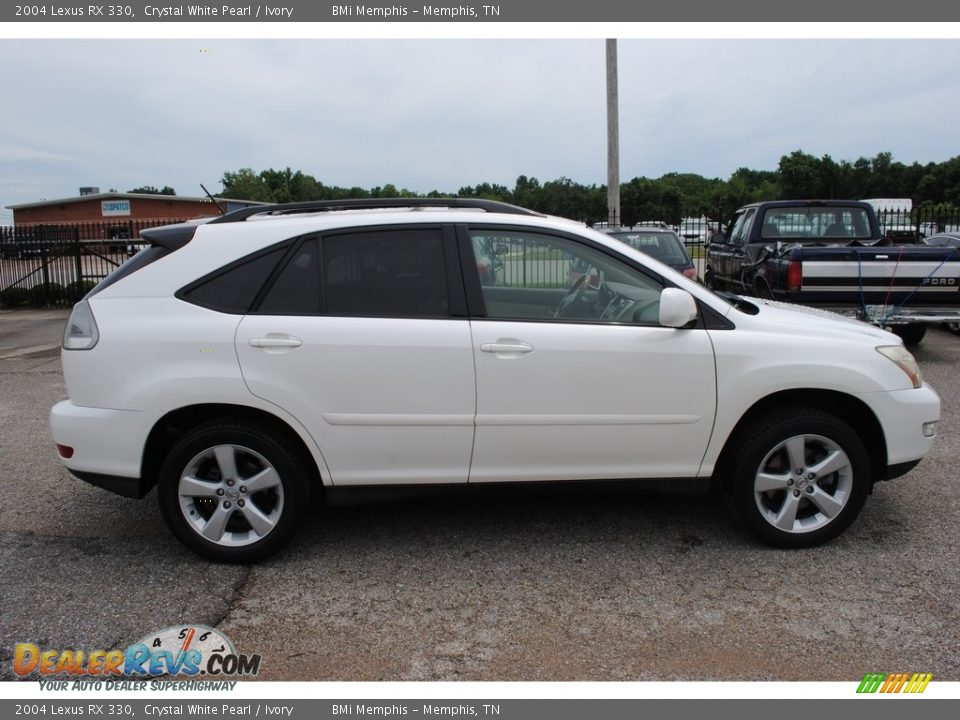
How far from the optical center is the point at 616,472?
3.66m

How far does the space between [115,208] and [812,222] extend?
249 feet

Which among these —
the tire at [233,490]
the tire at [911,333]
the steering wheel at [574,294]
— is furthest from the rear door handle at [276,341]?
the tire at [911,333]

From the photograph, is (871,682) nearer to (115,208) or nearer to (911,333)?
(911,333)

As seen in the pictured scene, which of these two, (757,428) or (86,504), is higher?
(757,428)

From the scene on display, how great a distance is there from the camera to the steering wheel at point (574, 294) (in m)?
3.66

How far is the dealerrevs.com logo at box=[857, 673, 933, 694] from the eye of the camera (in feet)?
8.93

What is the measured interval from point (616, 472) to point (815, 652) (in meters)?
1.16

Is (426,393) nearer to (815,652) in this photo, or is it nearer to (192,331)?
(192,331)

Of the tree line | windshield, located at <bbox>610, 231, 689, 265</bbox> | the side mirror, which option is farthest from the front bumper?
the tree line

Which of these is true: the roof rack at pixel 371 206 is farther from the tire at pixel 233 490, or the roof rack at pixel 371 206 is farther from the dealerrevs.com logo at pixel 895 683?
the dealerrevs.com logo at pixel 895 683

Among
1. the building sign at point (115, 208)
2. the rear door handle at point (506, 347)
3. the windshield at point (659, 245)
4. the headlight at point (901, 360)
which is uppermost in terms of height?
the building sign at point (115, 208)

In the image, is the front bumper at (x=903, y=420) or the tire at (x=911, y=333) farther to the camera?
the tire at (x=911, y=333)

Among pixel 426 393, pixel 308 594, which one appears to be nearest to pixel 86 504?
pixel 308 594

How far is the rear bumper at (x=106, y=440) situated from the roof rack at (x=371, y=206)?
112 centimetres
